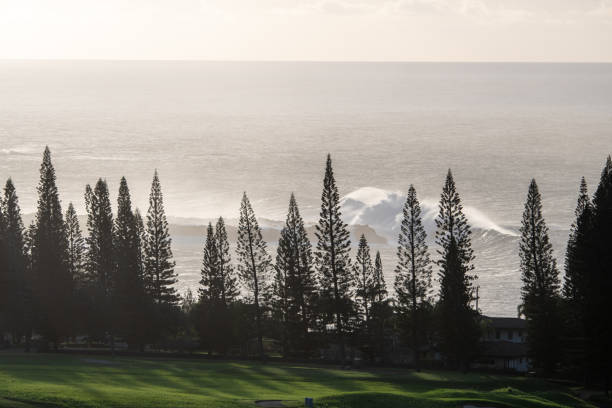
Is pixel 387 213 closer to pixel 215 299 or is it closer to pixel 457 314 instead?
pixel 215 299

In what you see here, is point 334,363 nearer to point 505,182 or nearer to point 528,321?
point 528,321

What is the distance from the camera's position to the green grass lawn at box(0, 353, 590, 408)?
33.9 m

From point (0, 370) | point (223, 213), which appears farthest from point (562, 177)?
point (0, 370)

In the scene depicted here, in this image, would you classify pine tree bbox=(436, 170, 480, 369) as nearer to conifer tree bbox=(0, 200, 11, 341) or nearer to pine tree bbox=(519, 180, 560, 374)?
pine tree bbox=(519, 180, 560, 374)

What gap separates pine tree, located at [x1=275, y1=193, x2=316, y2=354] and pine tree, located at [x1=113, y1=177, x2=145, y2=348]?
9790 millimetres

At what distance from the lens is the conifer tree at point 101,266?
2391 inches

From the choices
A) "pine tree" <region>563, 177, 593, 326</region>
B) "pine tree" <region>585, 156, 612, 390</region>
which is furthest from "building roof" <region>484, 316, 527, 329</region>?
"pine tree" <region>585, 156, 612, 390</region>

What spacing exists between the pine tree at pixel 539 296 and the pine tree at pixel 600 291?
5.35 metres

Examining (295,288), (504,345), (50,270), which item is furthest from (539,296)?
(50,270)

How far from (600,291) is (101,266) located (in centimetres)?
3335

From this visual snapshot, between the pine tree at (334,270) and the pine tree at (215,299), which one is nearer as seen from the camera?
the pine tree at (334,270)

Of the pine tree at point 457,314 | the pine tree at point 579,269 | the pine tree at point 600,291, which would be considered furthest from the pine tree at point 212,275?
the pine tree at point 600,291

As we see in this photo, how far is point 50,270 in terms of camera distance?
200 feet

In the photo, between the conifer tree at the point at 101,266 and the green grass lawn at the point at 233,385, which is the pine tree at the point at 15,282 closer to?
the conifer tree at the point at 101,266
